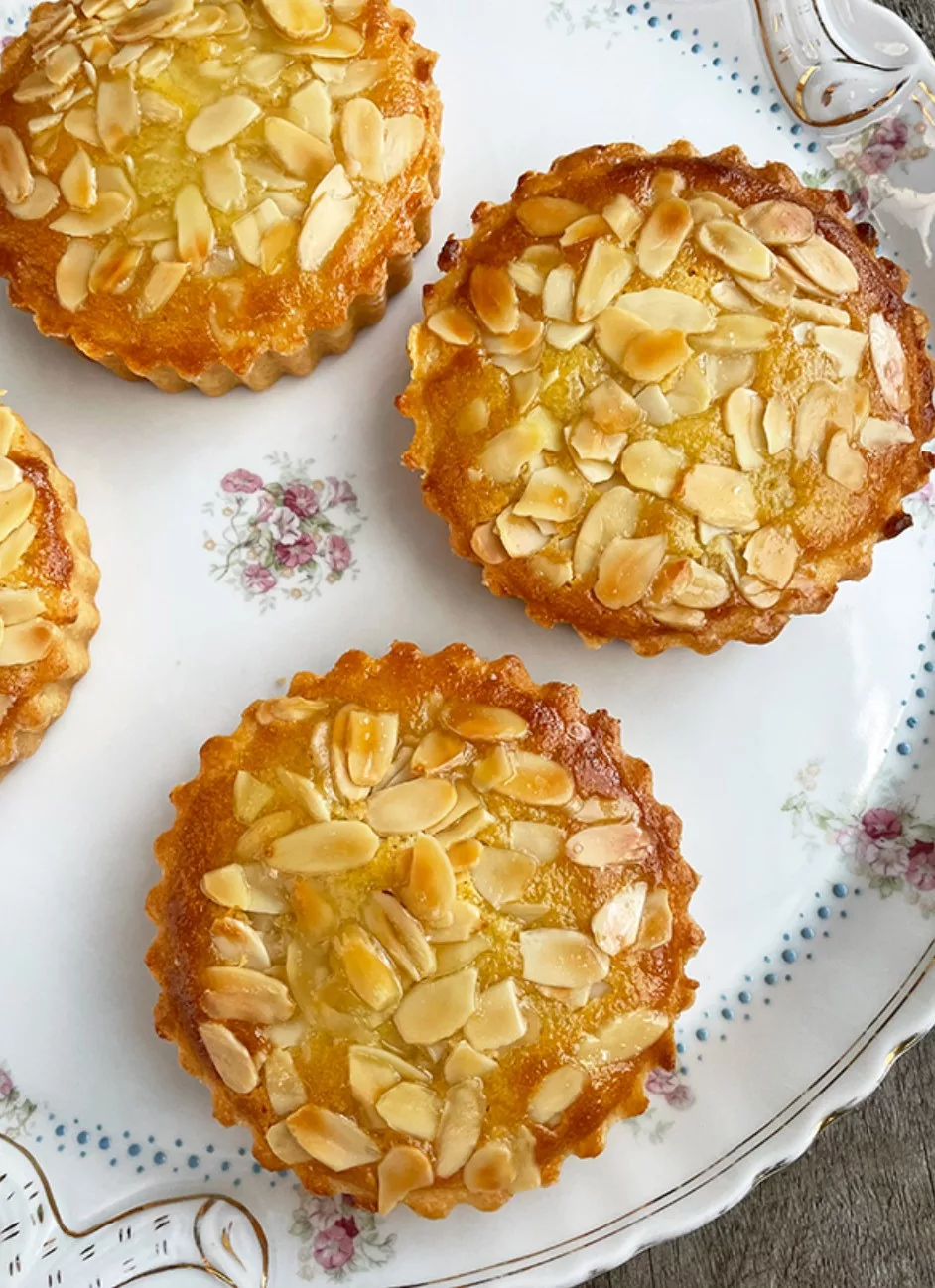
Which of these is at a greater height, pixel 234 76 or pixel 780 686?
pixel 234 76

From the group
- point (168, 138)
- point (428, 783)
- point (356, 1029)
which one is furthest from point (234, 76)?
point (356, 1029)

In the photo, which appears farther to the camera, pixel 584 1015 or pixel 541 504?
pixel 541 504

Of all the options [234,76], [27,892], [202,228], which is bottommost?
[27,892]

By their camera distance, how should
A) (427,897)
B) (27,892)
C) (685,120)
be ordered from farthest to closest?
1. (685,120)
2. (27,892)
3. (427,897)

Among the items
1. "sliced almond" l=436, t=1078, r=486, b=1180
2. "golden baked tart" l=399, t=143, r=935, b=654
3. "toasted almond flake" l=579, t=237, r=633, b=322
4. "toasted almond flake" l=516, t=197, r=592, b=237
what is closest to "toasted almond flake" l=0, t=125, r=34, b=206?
"golden baked tart" l=399, t=143, r=935, b=654

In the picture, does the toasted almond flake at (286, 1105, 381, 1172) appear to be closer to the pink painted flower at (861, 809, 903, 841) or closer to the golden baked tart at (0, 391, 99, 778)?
the golden baked tart at (0, 391, 99, 778)

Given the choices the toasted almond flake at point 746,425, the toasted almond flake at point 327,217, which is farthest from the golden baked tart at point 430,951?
the toasted almond flake at point 327,217

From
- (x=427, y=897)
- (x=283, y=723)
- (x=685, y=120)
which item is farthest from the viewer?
(x=685, y=120)

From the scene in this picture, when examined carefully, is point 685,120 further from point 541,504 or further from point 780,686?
point 780,686
